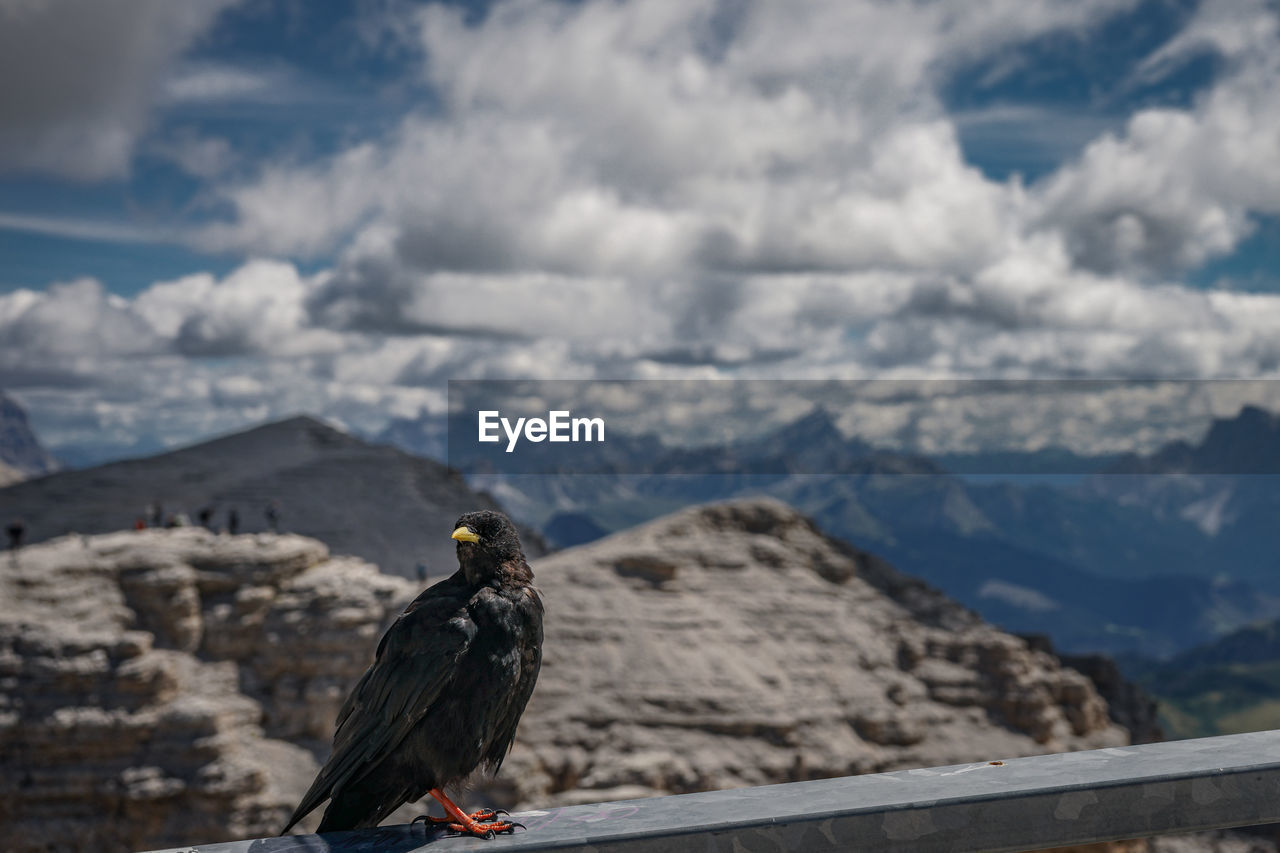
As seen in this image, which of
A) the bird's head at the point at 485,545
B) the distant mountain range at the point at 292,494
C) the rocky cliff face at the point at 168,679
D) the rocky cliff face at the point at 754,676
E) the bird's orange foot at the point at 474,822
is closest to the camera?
the bird's orange foot at the point at 474,822

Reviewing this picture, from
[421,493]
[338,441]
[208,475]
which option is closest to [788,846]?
[421,493]

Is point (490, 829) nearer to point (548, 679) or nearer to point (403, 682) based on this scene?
point (403, 682)

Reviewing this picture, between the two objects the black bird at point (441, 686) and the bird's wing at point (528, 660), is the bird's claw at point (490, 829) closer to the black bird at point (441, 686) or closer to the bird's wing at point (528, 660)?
the black bird at point (441, 686)

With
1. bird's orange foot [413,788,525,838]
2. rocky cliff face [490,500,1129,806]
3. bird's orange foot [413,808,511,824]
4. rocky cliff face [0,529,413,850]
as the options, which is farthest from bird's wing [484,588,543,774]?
rocky cliff face [0,529,413,850]

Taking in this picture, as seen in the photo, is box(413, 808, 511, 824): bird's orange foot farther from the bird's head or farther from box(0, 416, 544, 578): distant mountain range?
box(0, 416, 544, 578): distant mountain range

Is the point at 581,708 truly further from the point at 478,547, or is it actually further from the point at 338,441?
the point at 338,441

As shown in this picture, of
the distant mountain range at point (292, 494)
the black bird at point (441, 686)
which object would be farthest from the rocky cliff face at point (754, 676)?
the black bird at point (441, 686)
